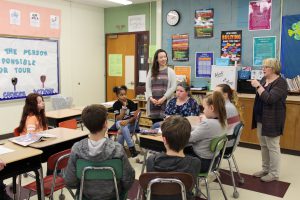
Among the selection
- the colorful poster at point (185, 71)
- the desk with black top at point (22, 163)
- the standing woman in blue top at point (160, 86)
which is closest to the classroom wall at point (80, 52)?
the colorful poster at point (185, 71)

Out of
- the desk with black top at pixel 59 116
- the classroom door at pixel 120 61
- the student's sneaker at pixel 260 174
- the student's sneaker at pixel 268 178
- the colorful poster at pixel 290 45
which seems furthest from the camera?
the classroom door at pixel 120 61

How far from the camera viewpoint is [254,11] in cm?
523

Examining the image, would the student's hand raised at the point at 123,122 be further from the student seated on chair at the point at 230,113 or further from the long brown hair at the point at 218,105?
the long brown hair at the point at 218,105

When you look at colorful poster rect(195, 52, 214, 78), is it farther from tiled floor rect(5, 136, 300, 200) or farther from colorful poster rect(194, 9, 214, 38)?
tiled floor rect(5, 136, 300, 200)

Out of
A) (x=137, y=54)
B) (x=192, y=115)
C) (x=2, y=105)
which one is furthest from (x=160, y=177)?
(x=137, y=54)

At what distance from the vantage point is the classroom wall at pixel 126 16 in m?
6.60

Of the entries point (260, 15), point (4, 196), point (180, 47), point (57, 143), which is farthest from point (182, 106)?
point (180, 47)

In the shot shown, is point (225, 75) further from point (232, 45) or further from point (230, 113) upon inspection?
point (230, 113)

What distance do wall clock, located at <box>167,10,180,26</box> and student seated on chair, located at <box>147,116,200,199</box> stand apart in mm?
4622

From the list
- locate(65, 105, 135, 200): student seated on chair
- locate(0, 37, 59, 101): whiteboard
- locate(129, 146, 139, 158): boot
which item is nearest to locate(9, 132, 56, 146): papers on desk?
locate(65, 105, 135, 200): student seated on chair

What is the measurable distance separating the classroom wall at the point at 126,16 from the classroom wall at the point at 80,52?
20 centimetres

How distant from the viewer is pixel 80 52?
6938 mm

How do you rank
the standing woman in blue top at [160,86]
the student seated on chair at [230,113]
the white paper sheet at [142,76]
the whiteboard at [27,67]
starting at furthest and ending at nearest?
the white paper sheet at [142,76] < the whiteboard at [27,67] < the standing woman in blue top at [160,86] < the student seated on chair at [230,113]

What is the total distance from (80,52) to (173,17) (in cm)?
234
